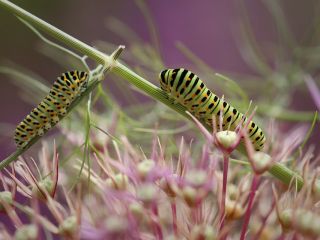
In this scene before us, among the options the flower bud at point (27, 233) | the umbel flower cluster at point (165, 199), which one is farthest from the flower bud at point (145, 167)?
the flower bud at point (27, 233)

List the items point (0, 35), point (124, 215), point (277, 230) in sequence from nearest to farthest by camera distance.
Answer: point (124, 215), point (277, 230), point (0, 35)

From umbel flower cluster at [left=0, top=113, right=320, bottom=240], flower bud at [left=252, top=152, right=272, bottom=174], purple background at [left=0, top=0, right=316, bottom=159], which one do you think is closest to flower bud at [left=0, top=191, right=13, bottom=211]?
umbel flower cluster at [left=0, top=113, right=320, bottom=240]

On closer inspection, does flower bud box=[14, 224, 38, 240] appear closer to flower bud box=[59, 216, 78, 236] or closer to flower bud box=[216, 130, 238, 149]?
flower bud box=[59, 216, 78, 236]

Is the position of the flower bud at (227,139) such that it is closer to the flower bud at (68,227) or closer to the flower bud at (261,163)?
the flower bud at (261,163)

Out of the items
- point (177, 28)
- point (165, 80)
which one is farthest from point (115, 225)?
point (177, 28)

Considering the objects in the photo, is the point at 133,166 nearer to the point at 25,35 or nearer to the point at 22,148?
the point at 22,148

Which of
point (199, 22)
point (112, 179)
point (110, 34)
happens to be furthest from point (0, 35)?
point (112, 179)

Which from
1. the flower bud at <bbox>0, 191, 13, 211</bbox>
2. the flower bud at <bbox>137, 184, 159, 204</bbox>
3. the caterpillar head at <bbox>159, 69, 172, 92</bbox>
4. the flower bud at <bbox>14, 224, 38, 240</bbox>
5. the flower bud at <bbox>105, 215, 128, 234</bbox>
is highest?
the caterpillar head at <bbox>159, 69, 172, 92</bbox>
